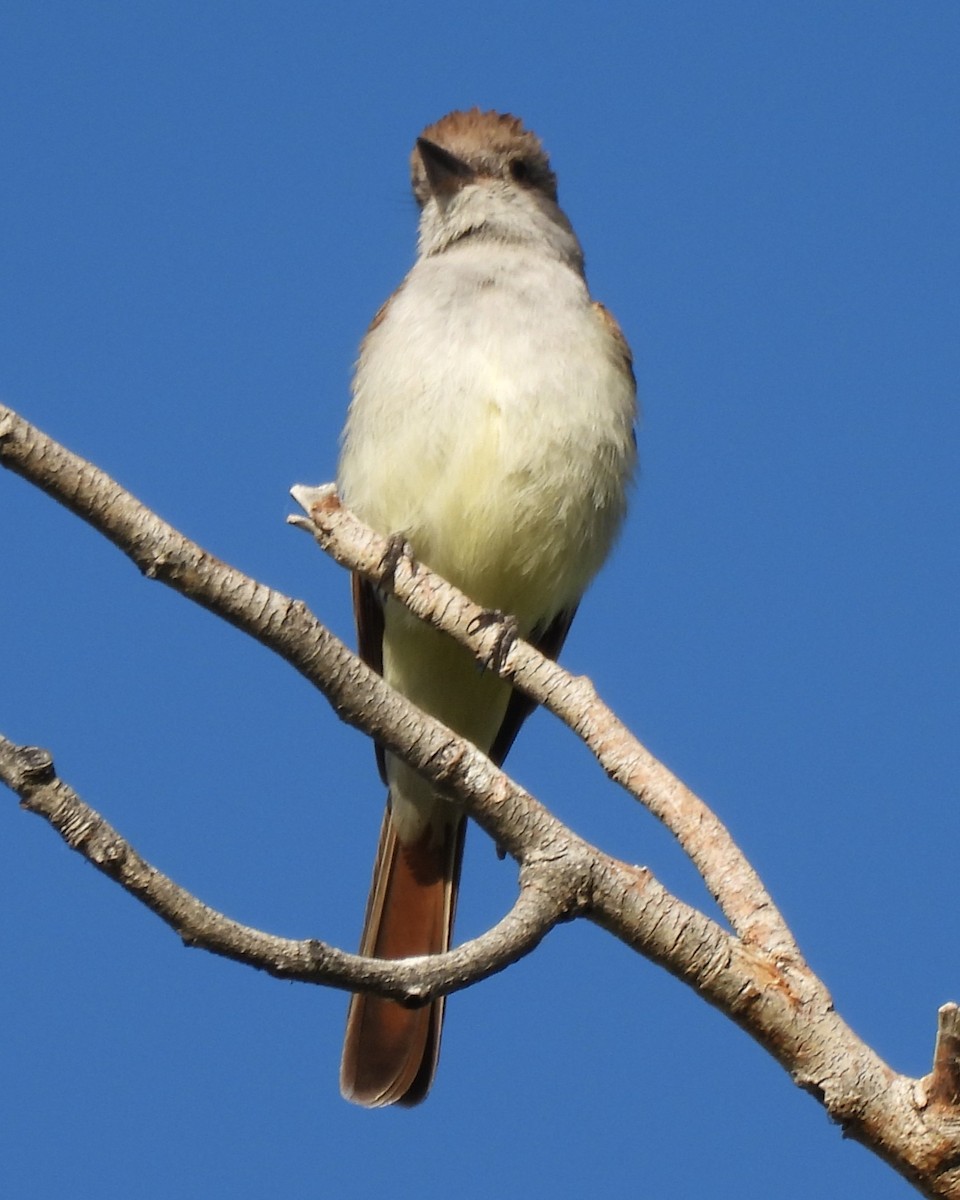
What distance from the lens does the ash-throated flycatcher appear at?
6.88 metres

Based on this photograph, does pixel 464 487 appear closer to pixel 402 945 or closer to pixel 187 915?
pixel 402 945

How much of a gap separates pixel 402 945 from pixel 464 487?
2.03m

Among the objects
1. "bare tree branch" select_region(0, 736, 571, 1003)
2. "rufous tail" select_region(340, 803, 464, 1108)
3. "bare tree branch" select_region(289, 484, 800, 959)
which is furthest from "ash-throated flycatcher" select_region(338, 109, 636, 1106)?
"bare tree branch" select_region(0, 736, 571, 1003)

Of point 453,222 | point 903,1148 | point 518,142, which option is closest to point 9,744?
point 903,1148

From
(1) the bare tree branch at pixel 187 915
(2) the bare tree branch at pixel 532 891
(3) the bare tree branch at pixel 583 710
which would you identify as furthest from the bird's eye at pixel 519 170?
(1) the bare tree branch at pixel 187 915

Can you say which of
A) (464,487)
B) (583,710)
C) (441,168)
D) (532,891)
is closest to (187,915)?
(532,891)

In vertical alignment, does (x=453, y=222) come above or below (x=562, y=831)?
above

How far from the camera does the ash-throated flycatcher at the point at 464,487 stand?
6.88m

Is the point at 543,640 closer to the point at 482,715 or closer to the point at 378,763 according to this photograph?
the point at 482,715

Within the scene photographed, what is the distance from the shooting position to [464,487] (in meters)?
6.89

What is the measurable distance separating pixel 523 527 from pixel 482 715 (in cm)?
123

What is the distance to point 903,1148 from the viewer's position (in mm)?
4168

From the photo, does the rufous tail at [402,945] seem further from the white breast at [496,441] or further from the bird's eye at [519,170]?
the bird's eye at [519,170]

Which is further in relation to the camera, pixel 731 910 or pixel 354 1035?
pixel 354 1035
